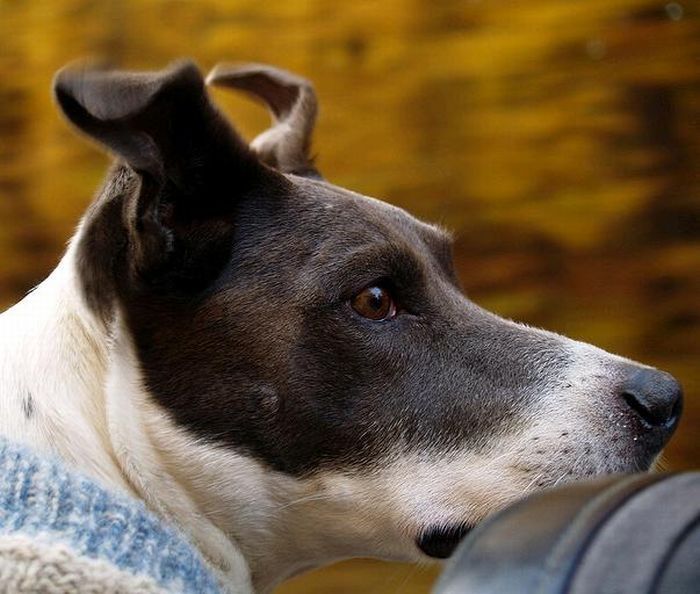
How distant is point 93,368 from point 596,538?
4.73 feet

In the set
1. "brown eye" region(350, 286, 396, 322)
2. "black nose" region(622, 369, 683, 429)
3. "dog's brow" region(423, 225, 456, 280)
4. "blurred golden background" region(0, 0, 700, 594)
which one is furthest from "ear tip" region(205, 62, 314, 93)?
"black nose" region(622, 369, 683, 429)

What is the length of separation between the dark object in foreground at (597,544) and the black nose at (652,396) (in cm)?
110

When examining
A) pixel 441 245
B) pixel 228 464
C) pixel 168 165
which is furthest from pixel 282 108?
pixel 228 464

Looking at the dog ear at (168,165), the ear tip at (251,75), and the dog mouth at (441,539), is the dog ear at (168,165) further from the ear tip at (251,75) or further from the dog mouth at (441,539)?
the ear tip at (251,75)

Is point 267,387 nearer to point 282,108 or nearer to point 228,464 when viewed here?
point 228,464

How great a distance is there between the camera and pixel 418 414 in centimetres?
249

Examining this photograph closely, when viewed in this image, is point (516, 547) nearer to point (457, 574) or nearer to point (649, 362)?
point (457, 574)

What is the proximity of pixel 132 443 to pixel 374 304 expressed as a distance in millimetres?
562

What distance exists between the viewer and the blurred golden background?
3.88 meters

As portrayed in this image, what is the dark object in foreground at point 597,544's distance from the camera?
1197mm

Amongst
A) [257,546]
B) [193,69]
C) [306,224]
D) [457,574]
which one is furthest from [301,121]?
[457,574]

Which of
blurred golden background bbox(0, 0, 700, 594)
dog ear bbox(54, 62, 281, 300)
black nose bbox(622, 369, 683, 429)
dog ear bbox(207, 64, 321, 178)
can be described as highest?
dog ear bbox(54, 62, 281, 300)

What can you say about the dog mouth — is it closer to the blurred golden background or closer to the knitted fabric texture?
the knitted fabric texture

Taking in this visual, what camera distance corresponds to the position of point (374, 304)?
256 cm
